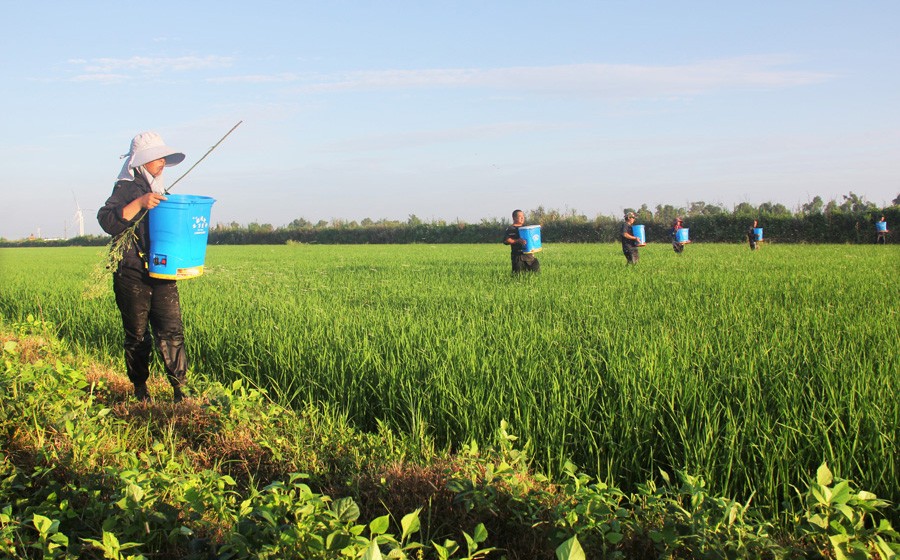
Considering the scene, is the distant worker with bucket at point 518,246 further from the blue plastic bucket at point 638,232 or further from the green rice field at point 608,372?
the blue plastic bucket at point 638,232

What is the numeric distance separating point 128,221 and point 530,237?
257 inches

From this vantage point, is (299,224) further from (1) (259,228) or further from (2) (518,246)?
(2) (518,246)

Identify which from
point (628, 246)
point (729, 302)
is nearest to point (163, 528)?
point (729, 302)

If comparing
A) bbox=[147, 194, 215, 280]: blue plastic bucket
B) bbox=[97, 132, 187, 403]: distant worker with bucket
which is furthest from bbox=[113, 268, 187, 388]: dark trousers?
bbox=[147, 194, 215, 280]: blue plastic bucket

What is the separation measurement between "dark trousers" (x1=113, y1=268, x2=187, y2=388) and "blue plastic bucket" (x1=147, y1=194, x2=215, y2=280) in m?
0.19

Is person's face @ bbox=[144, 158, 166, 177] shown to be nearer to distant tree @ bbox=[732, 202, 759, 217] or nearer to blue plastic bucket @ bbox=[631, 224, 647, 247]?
blue plastic bucket @ bbox=[631, 224, 647, 247]

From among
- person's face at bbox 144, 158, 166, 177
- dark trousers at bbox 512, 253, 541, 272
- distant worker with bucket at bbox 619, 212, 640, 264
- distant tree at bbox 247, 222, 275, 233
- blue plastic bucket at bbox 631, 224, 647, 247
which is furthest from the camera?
distant tree at bbox 247, 222, 275, 233

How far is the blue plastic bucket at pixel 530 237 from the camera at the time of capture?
9.44 m

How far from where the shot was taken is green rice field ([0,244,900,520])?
2682 mm

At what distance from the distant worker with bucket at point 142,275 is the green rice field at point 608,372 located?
322mm

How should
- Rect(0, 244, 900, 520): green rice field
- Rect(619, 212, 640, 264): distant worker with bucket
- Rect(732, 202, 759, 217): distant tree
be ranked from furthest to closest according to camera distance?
Rect(732, 202, 759, 217): distant tree
Rect(619, 212, 640, 264): distant worker with bucket
Rect(0, 244, 900, 520): green rice field

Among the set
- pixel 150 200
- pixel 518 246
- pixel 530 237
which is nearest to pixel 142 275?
pixel 150 200

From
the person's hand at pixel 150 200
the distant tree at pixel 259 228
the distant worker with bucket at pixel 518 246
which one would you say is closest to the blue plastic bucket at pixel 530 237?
the distant worker with bucket at pixel 518 246

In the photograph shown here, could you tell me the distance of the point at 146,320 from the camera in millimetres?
4059
